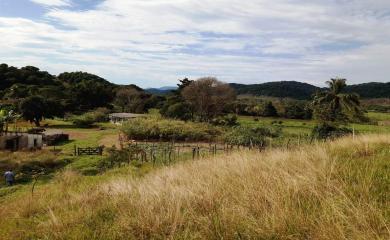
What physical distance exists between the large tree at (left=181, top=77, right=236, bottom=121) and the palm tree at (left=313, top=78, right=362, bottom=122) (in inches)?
921

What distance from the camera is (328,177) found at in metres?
4.54

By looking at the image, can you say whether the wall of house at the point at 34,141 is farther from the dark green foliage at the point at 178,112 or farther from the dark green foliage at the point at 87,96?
the dark green foliage at the point at 87,96

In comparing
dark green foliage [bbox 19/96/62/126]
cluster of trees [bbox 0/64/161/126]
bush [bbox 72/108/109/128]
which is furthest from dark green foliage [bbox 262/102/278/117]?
dark green foliage [bbox 19/96/62/126]

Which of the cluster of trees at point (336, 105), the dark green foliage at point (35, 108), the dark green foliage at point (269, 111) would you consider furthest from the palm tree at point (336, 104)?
the dark green foliage at point (269, 111)

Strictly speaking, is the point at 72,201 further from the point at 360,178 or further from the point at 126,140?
the point at 126,140

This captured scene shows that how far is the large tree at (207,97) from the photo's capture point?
65062 millimetres

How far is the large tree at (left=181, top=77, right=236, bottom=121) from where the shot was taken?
65.1 metres

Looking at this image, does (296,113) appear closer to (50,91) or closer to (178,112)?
(178,112)

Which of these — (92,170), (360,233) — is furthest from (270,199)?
(92,170)

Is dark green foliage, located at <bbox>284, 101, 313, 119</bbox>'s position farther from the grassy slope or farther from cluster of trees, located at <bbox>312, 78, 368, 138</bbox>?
the grassy slope

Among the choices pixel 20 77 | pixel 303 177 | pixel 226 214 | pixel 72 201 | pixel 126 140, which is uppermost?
pixel 20 77

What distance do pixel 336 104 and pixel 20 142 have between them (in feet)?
109

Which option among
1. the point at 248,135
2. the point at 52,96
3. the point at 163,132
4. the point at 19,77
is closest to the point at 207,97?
the point at 163,132

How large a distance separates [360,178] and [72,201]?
466 centimetres
